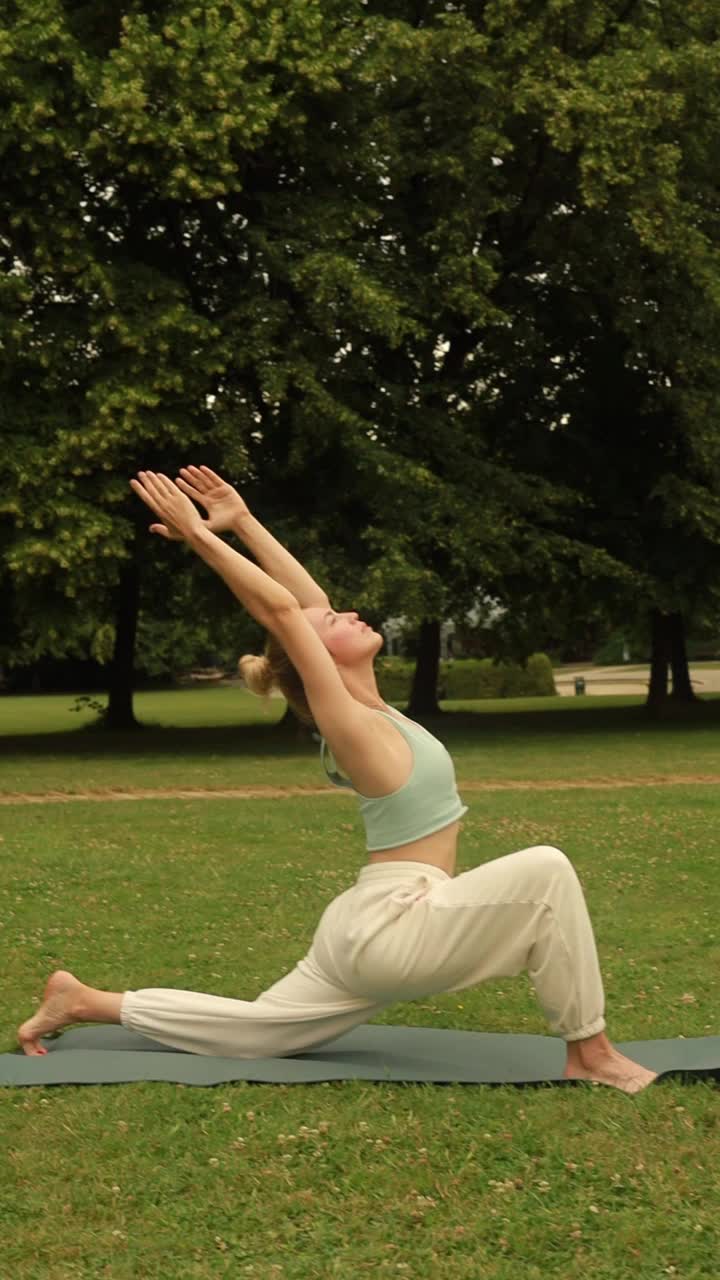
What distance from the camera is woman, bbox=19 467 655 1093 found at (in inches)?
235

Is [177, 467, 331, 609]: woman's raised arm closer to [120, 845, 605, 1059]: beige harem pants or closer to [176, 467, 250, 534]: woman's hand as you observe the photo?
[176, 467, 250, 534]: woman's hand

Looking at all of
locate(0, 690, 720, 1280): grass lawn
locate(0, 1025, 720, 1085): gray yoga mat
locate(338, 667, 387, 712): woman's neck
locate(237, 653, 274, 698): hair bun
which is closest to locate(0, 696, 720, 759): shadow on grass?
locate(0, 690, 720, 1280): grass lawn

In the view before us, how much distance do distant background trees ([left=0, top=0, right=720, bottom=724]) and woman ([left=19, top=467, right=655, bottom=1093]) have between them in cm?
1756

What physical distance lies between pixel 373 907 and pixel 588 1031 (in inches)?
37.8

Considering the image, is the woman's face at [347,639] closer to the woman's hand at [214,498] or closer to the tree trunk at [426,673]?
the woman's hand at [214,498]

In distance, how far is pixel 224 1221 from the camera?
4938mm

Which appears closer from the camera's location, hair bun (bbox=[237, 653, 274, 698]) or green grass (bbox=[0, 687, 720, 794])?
hair bun (bbox=[237, 653, 274, 698])

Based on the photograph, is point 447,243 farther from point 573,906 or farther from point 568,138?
point 573,906

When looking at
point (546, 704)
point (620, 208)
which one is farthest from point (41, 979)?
point (546, 704)

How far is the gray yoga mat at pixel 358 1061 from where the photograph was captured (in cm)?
638

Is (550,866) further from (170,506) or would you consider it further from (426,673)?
(426,673)

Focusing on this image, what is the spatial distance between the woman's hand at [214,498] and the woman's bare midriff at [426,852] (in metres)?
1.54

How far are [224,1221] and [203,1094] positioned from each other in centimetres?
126

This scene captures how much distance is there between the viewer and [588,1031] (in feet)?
20.0
